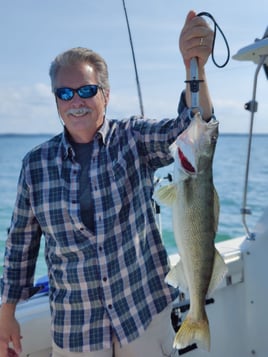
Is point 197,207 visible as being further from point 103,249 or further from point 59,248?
point 59,248

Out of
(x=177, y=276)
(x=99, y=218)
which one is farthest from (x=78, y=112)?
(x=177, y=276)

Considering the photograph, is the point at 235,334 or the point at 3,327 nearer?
the point at 3,327

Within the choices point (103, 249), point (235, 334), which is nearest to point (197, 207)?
point (103, 249)

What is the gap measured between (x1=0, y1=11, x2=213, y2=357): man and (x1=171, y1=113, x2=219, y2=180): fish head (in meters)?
0.23

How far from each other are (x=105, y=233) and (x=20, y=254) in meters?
0.58

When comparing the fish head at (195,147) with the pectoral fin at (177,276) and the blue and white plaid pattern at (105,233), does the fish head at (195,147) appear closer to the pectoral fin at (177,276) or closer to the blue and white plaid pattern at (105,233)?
the blue and white plaid pattern at (105,233)

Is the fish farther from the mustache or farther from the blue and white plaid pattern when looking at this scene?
the mustache

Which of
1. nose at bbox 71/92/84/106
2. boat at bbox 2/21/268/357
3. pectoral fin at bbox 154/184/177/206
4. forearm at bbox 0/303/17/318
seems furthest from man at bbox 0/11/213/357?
boat at bbox 2/21/268/357

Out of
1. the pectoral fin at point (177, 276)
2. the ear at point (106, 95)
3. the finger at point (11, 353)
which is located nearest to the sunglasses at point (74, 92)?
the ear at point (106, 95)

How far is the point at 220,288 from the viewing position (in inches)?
130

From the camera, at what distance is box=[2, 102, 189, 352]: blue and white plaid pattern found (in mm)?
2117

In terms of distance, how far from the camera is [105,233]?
211 cm

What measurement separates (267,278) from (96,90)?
193 centimetres

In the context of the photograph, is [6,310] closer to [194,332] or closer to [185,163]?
[194,332]
